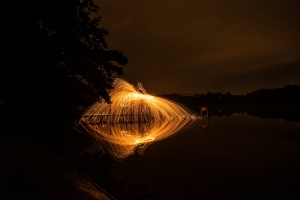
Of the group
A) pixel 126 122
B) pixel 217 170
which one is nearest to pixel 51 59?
pixel 217 170

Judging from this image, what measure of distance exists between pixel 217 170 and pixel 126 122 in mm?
19767

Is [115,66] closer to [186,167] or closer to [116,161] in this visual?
[116,161]

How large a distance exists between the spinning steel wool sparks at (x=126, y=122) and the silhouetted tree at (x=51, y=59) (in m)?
3.82

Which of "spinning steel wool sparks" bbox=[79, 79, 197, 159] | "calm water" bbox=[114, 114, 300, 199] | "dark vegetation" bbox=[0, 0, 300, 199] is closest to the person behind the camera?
"calm water" bbox=[114, 114, 300, 199]

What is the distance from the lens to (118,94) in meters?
24.0

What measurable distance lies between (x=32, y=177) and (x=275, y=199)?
5884mm

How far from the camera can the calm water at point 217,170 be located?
7707 millimetres

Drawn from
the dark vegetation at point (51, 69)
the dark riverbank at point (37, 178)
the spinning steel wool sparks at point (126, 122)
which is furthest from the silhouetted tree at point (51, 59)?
the spinning steel wool sparks at point (126, 122)

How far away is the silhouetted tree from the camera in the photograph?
1180 cm

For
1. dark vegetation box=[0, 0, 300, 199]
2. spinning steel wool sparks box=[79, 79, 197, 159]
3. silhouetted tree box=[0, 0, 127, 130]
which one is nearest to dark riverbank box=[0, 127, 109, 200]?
dark vegetation box=[0, 0, 300, 199]

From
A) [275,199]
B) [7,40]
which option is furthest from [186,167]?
[7,40]

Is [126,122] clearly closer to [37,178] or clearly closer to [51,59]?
[51,59]

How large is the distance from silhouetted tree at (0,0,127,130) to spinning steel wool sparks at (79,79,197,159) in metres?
3.82

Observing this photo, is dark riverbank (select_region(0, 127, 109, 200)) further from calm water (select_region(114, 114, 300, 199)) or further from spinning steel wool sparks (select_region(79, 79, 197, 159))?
spinning steel wool sparks (select_region(79, 79, 197, 159))
